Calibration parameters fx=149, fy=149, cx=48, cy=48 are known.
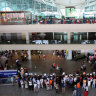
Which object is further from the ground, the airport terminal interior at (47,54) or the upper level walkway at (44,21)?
the upper level walkway at (44,21)

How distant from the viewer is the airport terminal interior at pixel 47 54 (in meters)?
13.4

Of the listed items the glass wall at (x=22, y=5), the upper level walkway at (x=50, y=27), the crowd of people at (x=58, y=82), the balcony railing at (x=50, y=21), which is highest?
the glass wall at (x=22, y=5)

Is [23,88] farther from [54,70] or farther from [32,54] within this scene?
[32,54]

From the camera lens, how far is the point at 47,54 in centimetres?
2422

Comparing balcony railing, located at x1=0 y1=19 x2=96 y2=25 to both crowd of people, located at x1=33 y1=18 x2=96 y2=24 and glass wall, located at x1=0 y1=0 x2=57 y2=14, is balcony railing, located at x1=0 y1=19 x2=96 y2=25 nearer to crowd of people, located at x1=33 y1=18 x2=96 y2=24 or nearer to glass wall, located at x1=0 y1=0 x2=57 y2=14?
crowd of people, located at x1=33 y1=18 x2=96 y2=24

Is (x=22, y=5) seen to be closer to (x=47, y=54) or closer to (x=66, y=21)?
(x=47, y=54)

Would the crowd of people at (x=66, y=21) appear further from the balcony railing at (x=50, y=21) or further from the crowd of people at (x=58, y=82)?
the crowd of people at (x=58, y=82)

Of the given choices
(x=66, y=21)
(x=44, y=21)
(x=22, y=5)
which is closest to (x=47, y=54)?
(x=44, y=21)

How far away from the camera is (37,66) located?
1931 cm

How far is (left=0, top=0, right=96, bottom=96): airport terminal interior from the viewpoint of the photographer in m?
13.4

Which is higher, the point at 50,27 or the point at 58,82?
the point at 50,27

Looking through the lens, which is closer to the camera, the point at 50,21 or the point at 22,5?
the point at 50,21

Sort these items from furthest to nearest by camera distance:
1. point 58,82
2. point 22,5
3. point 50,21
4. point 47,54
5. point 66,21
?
point 22,5 → point 47,54 → point 50,21 → point 66,21 → point 58,82

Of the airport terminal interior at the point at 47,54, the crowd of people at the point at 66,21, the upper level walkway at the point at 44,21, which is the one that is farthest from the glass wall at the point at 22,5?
the crowd of people at the point at 66,21
